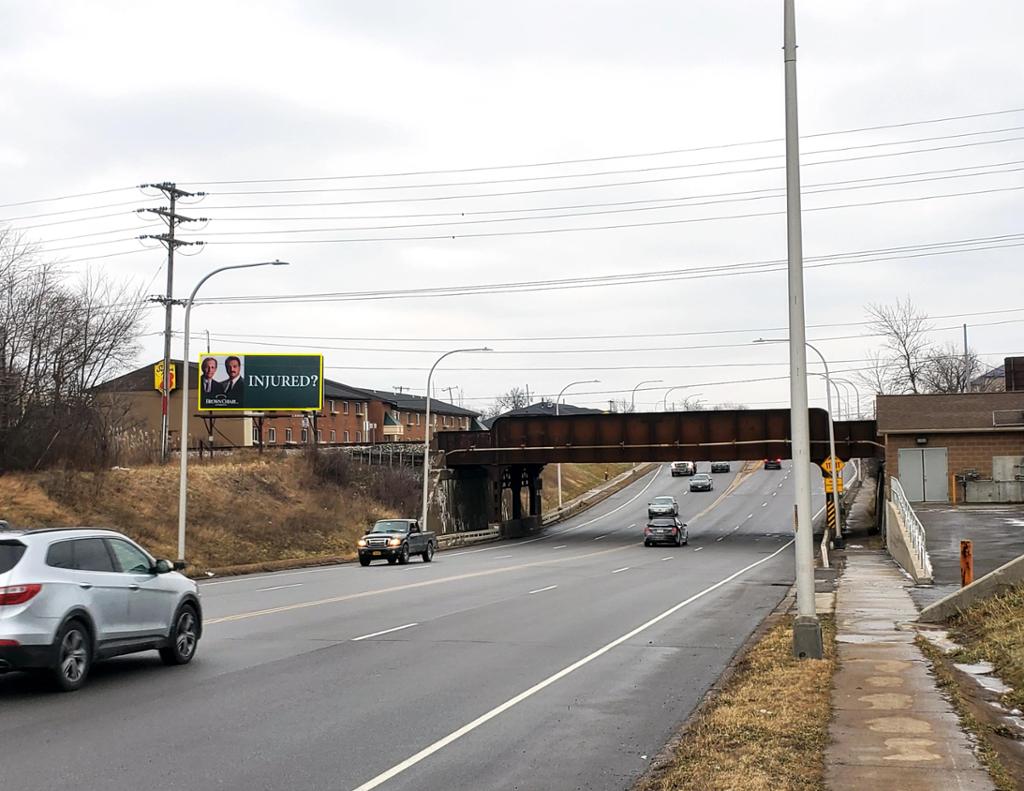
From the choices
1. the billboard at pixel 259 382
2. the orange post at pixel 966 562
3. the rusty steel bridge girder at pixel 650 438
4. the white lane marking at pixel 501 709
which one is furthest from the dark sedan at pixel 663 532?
the orange post at pixel 966 562

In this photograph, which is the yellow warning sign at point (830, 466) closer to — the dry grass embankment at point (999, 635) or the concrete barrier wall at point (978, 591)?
the concrete barrier wall at point (978, 591)

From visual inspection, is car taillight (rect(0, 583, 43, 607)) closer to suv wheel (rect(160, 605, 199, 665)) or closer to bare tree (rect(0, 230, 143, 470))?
suv wheel (rect(160, 605, 199, 665))

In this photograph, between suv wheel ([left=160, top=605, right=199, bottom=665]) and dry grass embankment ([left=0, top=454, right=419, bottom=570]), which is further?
dry grass embankment ([left=0, top=454, right=419, bottom=570])

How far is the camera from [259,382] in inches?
2415

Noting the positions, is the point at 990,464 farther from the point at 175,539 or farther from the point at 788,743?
the point at 788,743

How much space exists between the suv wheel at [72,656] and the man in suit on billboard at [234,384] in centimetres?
5012

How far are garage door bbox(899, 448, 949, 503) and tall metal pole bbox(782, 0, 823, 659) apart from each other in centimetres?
4634

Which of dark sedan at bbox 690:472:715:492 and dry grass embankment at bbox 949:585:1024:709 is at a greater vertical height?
dark sedan at bbox 690:472:715:492

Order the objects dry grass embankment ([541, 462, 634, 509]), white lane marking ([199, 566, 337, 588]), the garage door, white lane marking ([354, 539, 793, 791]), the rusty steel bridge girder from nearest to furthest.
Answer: white lane marking ([354, 539, 793, 791]) < white lane marking ([199, 566, 337, 588]) < the garage door < the rusty steel bridge girder < dry grass embankment ([541, 462, 634, 509])

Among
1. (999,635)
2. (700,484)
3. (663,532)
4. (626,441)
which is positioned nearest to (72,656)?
(999,635)

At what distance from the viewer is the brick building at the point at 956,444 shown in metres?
55.9

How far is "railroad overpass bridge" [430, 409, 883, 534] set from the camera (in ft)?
211

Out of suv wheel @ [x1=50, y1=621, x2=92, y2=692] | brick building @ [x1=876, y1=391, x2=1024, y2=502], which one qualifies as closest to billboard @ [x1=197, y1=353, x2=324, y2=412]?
brick building @ [x1=876, y1=391, x2=1024, y2=502]

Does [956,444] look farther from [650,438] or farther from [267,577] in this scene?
[267,577]
